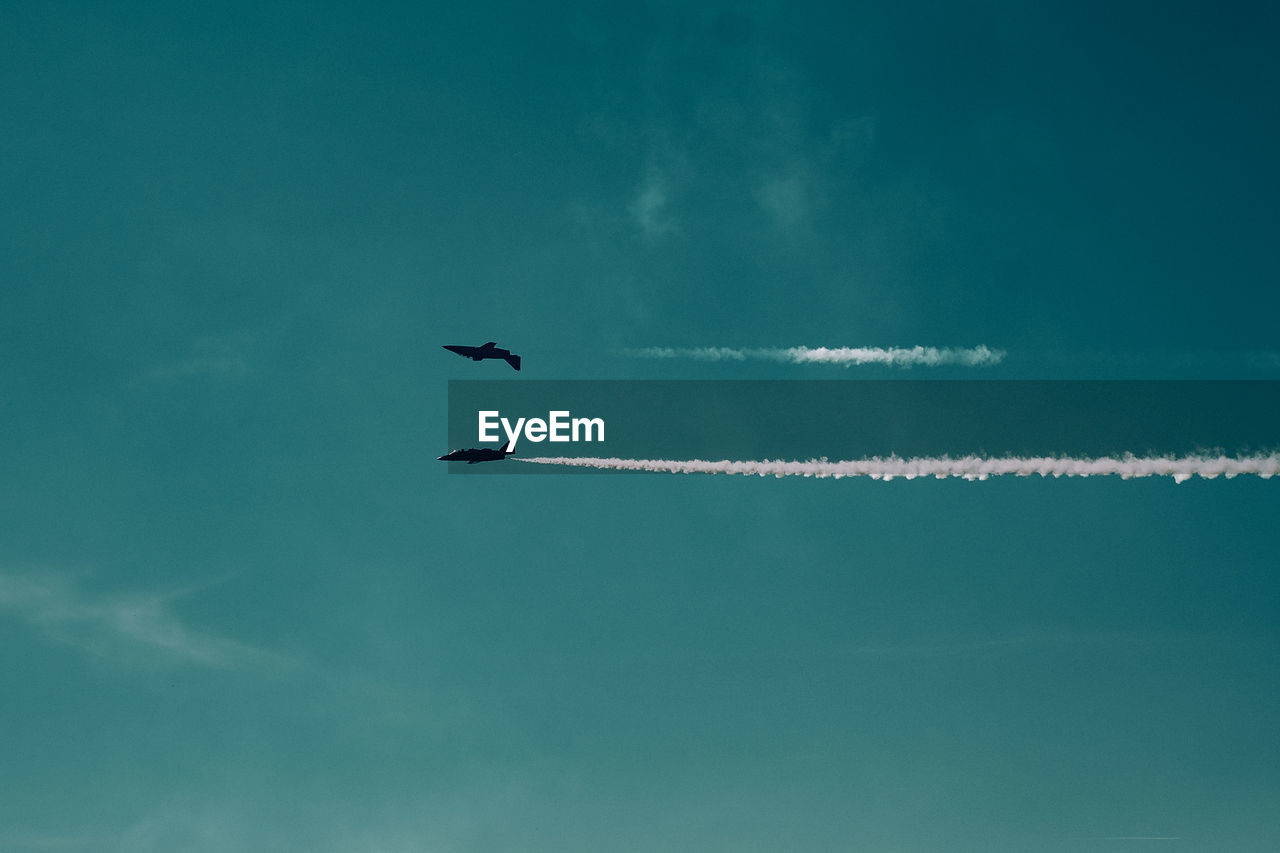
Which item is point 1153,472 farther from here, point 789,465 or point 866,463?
point 789,465

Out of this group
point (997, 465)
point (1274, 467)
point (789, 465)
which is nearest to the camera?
point (1274, 467)

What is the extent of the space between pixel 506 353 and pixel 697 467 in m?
58.1

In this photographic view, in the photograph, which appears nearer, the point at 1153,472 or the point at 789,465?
the point at 1153,472

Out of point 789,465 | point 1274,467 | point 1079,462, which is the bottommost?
point 1274,467

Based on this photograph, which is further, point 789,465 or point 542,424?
point 542,424

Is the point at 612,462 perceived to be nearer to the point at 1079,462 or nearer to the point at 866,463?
the point at 866,463

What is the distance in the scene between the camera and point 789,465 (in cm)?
11450

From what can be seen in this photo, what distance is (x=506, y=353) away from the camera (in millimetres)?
171375

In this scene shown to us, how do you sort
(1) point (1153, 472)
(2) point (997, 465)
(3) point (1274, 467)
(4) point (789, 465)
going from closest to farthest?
(3) point (1274, 467), (1) point (1153, 472), (2) point (997, 465), (4) point (789, 465)

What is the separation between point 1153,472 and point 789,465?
125 ft

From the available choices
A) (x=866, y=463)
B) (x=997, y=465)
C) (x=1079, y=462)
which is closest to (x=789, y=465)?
(x=866, y=463)

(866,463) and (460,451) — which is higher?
(460,451)

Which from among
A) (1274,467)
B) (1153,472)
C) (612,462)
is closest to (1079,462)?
(1153,472)

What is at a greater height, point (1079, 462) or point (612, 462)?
point (612, 462)
